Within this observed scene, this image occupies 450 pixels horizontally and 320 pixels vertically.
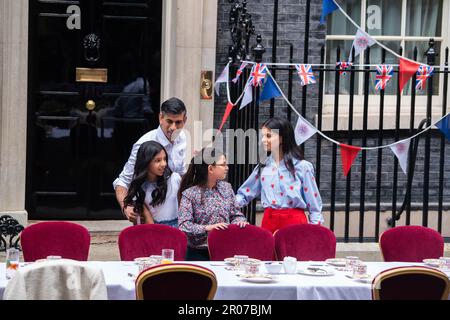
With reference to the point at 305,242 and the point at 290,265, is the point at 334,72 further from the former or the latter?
the point at 290,265

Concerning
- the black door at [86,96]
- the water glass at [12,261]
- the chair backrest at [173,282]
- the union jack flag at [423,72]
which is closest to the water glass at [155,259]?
the chair backrest at [173,282]

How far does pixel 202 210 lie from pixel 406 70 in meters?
2.34

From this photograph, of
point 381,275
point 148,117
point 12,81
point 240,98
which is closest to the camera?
point 381,275

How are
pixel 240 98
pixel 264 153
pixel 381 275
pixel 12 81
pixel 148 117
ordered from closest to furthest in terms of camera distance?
pixel 381 275 → pixel 264 153 → pixel 240 98 → pixel 12 81 → pixel 148 117

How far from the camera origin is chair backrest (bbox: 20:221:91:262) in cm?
845

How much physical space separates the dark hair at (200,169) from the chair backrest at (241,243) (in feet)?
1.35

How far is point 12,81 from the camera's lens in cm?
1105

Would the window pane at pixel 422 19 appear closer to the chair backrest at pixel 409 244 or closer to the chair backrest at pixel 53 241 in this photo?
the chair backrest at pixel 409 244

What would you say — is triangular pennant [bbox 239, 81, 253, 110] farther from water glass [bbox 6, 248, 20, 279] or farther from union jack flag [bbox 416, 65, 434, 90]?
water glass [bbox 6, 248, 20, 279]

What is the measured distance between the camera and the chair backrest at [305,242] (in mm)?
8766

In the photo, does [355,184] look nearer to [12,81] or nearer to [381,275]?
[12,81]

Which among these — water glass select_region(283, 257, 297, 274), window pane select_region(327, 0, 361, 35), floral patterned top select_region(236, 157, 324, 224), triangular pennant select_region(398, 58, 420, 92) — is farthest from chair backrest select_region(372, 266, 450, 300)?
window pane select_region(327, 0, 361, 35)

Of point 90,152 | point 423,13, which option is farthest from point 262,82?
point 423,13

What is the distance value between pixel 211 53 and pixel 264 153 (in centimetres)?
218
